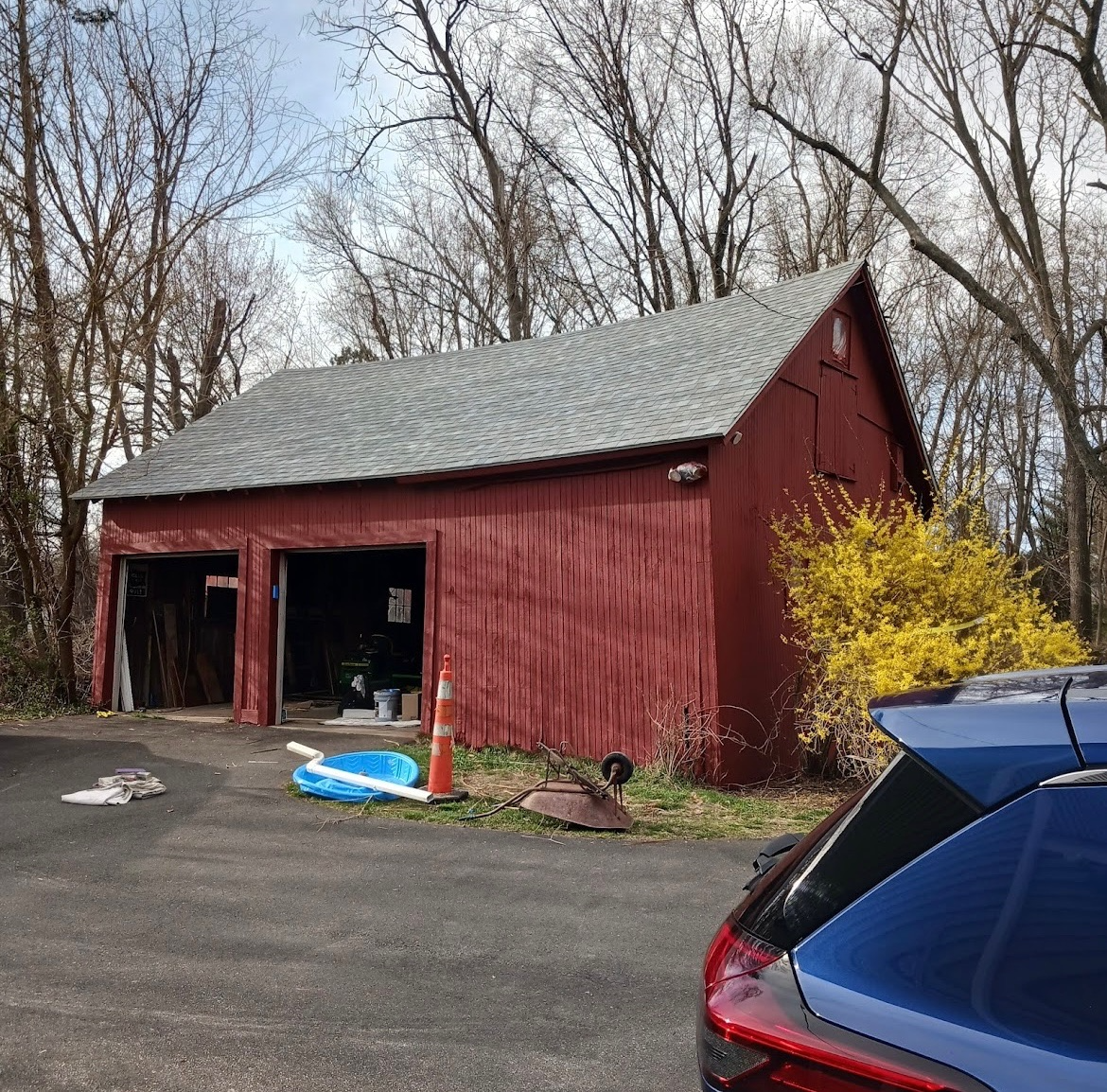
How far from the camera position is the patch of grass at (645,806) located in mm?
7195

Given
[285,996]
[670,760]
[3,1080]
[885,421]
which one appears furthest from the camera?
[885,421]

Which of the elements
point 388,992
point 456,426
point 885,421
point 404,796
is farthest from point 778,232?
point 388,992

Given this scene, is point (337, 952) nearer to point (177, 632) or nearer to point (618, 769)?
point (618, 769)

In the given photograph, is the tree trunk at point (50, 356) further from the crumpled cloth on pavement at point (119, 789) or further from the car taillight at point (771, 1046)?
the car taillight at point (771, 1046)

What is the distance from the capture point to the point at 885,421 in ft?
50.4

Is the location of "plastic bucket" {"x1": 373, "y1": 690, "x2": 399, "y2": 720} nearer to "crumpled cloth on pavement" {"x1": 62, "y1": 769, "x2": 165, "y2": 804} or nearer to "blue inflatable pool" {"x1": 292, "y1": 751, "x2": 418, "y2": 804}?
"blue inflatable pool" {"x1": 292, "y1": 751, "x2": 418, "y2": 804}

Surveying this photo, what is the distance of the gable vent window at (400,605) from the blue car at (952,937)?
17.3m

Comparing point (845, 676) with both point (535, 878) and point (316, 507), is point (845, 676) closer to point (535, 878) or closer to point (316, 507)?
point (535, 878)

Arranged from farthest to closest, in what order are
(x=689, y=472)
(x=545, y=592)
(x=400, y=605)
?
(x=400, y=605) → (x=545, y=592) → (x=689, y=472)

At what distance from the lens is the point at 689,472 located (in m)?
9.68

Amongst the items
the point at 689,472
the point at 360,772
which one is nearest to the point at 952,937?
the point at 360,772

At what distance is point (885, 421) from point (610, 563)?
287 inches

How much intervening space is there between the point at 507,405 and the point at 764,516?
4079mm

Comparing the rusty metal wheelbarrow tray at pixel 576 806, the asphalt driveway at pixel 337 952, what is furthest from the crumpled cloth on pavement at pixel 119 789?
the rusty metal wheelbarrow tray at pixel 576 806
